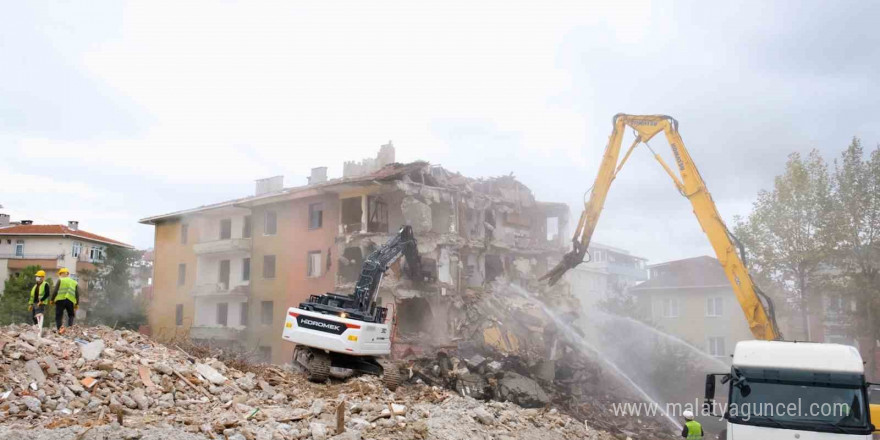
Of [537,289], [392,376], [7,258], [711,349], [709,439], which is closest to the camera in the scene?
[392,376]

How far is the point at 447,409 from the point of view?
16594 mm

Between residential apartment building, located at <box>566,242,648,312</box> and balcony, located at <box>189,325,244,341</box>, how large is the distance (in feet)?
87.8

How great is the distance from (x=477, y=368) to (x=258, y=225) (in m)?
24.0

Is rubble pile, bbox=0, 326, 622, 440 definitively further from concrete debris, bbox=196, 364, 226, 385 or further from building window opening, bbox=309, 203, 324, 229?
building window opening, bbox=309, 203, 324, 229

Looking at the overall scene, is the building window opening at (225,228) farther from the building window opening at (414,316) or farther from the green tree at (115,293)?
the building window opening at (414,316)

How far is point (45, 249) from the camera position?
58.3 metres

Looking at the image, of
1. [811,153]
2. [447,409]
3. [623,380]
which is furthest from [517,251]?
[447,409]

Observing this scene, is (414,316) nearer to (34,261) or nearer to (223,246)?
(223,246)

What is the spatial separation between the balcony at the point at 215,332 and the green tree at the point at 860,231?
3172 centimetres

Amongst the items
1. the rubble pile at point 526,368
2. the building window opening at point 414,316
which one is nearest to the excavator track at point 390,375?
the rubble pile at point 526,368

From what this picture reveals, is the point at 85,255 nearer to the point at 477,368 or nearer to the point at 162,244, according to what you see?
the point at 162,244

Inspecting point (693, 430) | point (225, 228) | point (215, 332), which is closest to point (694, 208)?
point (693, 430)

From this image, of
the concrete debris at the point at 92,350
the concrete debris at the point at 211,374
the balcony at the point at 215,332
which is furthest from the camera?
the balcony at the point at 215,332

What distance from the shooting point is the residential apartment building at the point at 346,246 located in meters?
33.0
